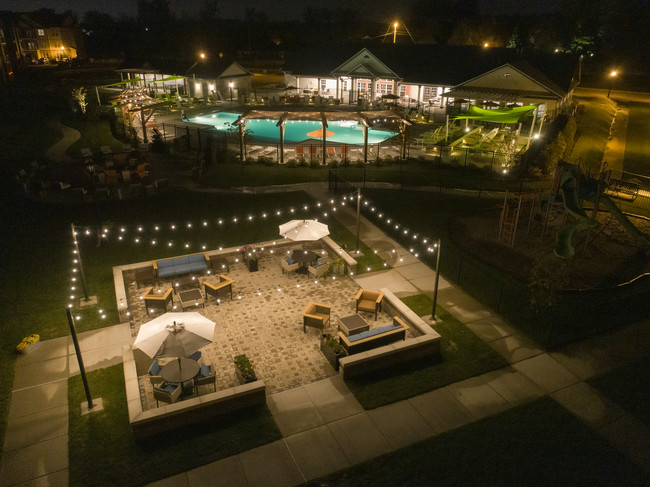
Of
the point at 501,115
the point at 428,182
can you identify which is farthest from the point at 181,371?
the point at 501,115

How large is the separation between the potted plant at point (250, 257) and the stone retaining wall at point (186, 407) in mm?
5754

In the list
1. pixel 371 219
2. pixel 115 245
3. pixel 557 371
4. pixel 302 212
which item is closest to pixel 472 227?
pixel 371 219

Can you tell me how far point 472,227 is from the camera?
1919cm

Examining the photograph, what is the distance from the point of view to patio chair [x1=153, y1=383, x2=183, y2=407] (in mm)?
9430

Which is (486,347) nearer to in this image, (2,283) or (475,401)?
(475,401)

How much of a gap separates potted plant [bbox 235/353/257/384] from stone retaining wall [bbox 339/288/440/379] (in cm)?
213

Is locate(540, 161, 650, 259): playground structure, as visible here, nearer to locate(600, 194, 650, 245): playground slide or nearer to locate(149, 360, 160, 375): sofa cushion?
locate(600, 194, 650, 245): playground slide

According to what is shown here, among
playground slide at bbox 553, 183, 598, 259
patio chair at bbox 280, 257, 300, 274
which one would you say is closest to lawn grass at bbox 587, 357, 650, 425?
playground slide at bbox 553, 183, 598, 259

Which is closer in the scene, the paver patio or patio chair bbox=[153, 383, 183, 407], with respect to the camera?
patio chair bbox=[153, 383, 183, 407]

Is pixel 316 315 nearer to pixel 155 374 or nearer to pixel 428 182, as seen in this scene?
pixel 155 374

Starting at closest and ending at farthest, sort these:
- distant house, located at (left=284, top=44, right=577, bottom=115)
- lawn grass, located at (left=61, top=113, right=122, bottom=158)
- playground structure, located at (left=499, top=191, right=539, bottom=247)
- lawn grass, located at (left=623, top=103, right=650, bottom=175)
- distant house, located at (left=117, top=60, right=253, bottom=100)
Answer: playground structure, located at (left=499, top=191, right=539, bottom=247), lawn grass, located at (left=623, top=103, right=650, bottom=175), lawn grass, located at (left=61, top=113, right=122, bottom=158), distant house, located at (left=284, top=44, right=577, bottom=115), distant house, located at (left=117, top=60, right=253, bottom=100)

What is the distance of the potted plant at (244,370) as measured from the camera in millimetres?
9984

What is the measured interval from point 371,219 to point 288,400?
11.3 metres

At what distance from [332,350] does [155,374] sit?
13.7 feet
